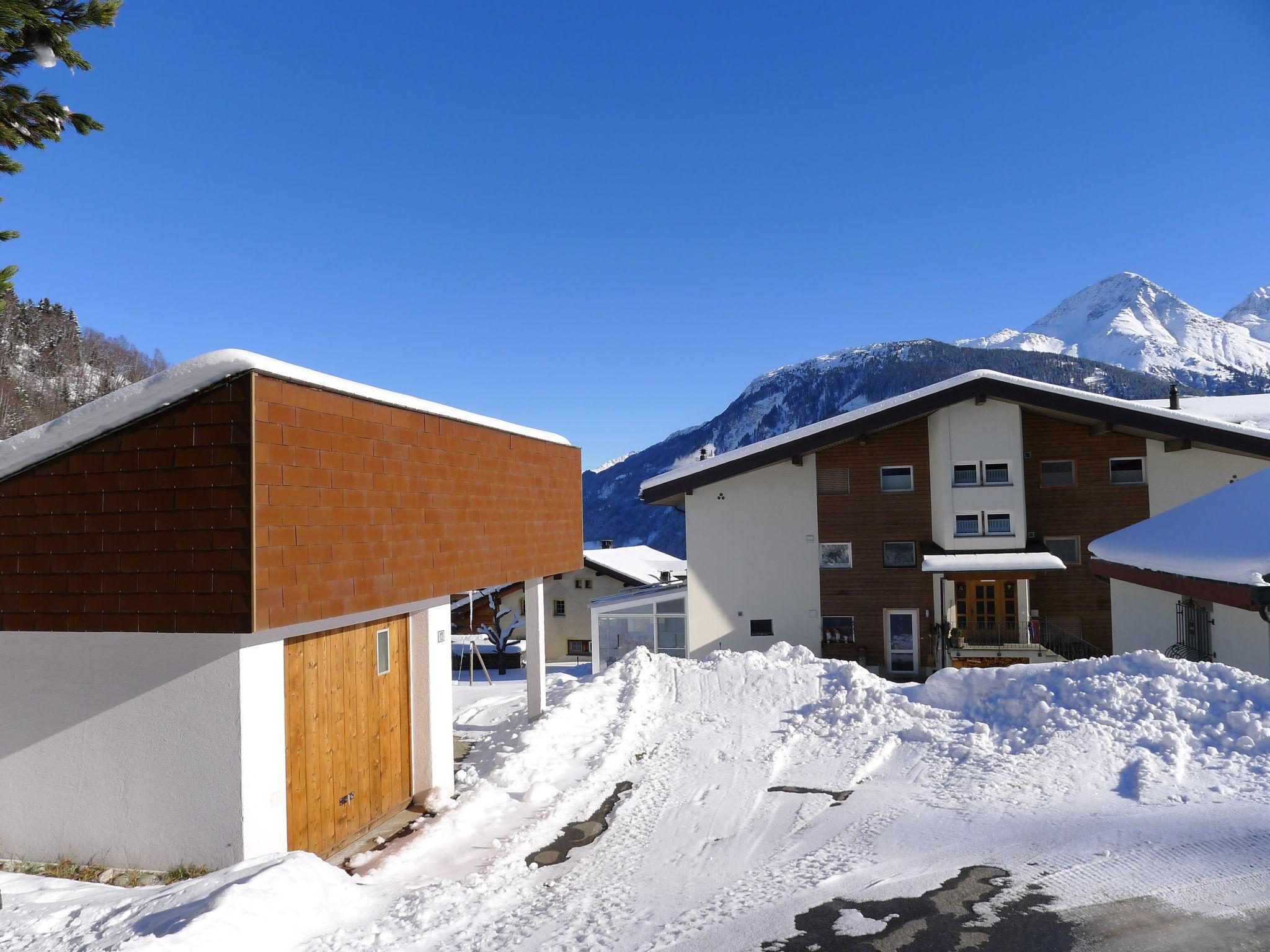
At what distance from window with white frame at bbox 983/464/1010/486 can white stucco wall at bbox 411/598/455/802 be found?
49.1ft

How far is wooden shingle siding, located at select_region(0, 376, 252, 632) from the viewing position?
558 centimetres

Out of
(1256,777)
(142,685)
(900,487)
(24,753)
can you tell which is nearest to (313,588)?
(142,685)

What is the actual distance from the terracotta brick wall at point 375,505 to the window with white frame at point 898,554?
1188cm

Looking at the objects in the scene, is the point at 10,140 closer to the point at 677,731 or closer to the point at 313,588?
the point at 313,588

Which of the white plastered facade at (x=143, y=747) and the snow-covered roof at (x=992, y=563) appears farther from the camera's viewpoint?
the snow-covered roof at (x=992, y=563)

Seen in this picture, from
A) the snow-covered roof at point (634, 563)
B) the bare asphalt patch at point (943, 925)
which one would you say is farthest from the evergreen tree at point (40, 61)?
the snow-covered roof at point (634, 563)

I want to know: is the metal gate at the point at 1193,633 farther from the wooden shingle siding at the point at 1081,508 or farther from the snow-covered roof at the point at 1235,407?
the snow-covered roof at the point at 1235,407

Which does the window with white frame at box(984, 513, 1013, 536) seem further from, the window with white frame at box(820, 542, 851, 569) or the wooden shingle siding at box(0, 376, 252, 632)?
the wooden shingle siding at box(0, 376, 252, 632)

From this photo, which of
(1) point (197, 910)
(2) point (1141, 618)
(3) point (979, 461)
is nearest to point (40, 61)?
(1) point (197, 910)

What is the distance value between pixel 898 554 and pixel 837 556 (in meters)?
1.61

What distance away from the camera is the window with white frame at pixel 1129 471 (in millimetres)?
19141

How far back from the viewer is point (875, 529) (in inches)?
770

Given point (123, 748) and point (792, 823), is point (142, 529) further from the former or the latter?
point (792, 823)

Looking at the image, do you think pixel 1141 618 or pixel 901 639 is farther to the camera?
pixel 901 639
